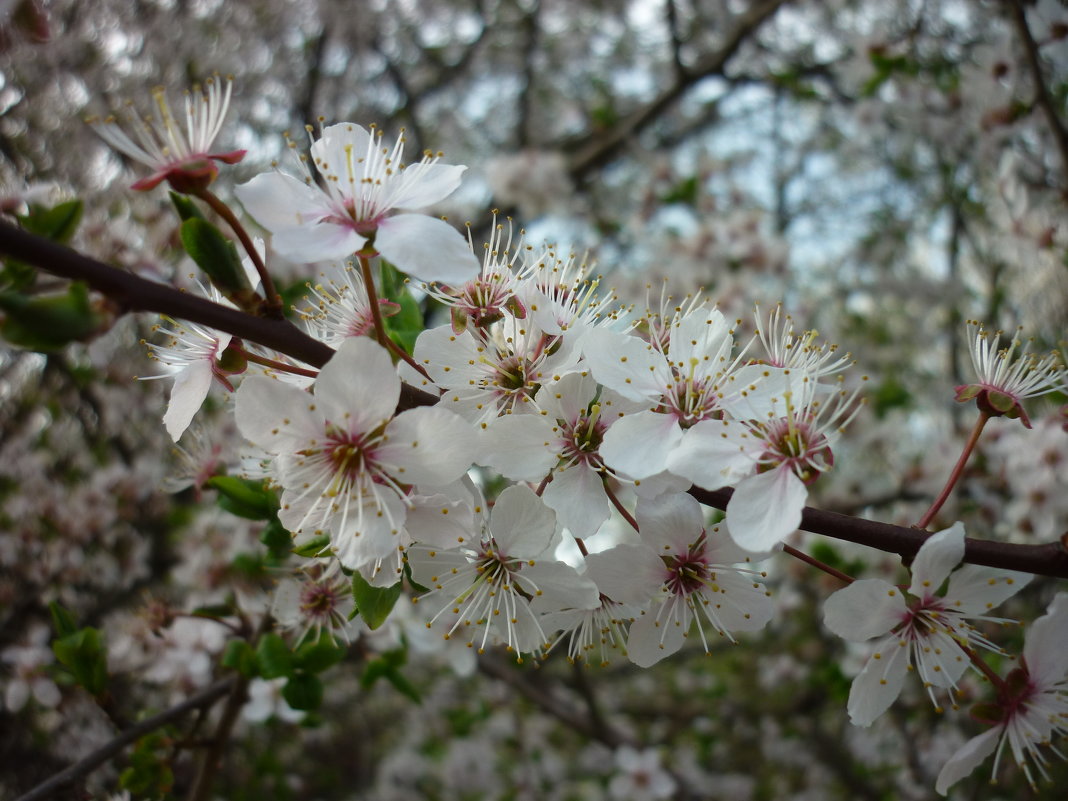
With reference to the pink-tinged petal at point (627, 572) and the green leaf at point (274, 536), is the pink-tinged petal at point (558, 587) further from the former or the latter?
the green leaf at point (274, 536)

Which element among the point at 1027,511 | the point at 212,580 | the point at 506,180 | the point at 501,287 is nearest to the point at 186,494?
the point at 212,580

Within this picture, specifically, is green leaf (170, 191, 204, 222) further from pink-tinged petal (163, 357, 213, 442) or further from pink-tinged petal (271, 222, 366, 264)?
pink-tinged petal (163, 357, 213, 442)

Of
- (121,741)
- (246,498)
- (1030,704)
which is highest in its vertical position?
(246,498)

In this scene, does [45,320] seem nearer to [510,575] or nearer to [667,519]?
[510,575]

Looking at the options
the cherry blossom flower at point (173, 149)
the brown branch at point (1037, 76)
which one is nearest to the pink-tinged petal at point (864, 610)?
the cherry blossom flower at point (173, 149)

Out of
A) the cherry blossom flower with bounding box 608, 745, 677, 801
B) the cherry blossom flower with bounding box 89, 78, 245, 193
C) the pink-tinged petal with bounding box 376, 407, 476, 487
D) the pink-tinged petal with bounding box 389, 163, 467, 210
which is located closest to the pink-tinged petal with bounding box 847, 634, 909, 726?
the pink-tinged petal with bounding box 376, 407, 476, 487

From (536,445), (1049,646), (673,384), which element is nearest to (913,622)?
(1049,646)

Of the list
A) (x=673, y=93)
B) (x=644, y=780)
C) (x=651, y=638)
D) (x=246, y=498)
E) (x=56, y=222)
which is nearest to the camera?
(x=56, y=222)
